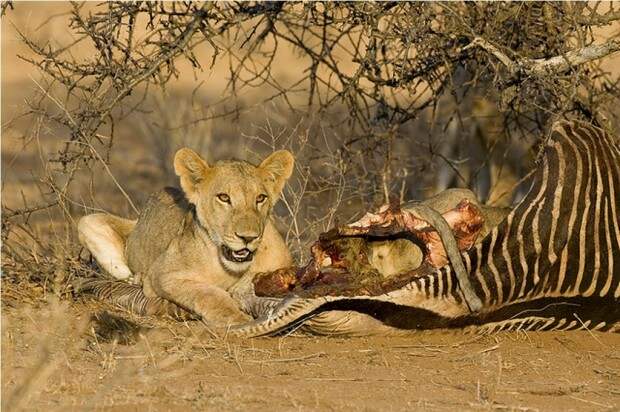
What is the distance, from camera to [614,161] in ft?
21.1

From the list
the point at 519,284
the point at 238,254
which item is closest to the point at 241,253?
Result: the point at 238,254

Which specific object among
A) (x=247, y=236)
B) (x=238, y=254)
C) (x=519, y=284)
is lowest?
(x=519, y=284)

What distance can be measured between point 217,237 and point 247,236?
0.39 meters

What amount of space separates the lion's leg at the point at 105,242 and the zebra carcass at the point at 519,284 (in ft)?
5.74

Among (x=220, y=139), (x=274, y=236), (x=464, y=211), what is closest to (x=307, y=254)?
(x=274, y=236)

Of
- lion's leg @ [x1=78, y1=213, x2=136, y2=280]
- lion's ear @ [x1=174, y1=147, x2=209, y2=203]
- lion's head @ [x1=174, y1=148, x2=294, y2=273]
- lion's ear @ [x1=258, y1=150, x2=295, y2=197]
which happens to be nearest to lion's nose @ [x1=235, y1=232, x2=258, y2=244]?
lion's head @ [x1=174, y1=148, x2=294, y2=273]

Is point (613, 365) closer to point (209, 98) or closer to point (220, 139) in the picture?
point (220, 139)

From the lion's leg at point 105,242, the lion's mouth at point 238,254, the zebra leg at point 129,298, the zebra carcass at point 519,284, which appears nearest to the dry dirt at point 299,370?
the zebra carcass at point 519,284

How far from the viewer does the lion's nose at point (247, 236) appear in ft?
21.1

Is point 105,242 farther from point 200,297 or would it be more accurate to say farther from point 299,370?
point 299,370

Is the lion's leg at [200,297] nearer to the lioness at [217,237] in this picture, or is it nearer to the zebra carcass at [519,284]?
the lioness at [217,237]

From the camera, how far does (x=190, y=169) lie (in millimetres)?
6918

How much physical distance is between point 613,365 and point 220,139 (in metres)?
11.1

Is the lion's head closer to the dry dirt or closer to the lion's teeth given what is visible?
the lion's teeth
